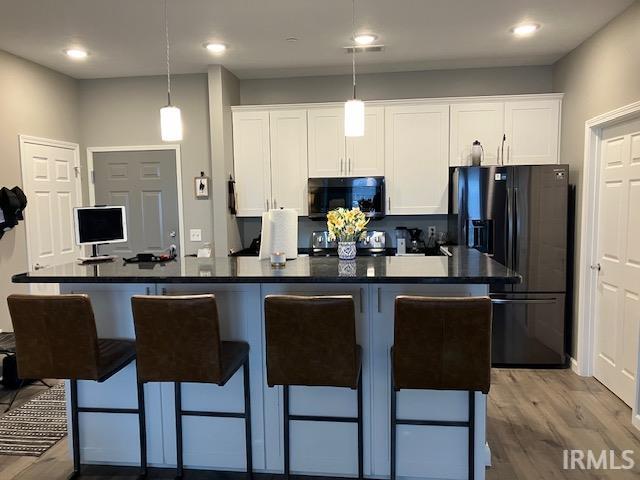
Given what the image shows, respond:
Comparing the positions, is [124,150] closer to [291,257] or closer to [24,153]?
[24,153]

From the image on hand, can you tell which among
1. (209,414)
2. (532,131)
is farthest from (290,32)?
(209,414)

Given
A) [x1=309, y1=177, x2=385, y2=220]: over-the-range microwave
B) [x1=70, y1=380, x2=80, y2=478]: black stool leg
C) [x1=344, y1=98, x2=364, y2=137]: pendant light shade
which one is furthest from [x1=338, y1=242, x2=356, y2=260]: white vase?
[x1=309, y1=177, x2=385, y2=220]: over-the-range microwave

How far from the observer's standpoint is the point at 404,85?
4.65 metres

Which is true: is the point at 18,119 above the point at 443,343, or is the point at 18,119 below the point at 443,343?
above

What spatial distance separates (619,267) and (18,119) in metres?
4.93

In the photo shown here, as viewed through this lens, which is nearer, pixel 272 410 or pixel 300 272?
pixel 300 272

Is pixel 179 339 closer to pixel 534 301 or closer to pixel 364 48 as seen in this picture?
pixel 364 48

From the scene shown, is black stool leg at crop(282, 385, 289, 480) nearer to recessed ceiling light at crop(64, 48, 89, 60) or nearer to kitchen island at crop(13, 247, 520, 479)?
kitchen island at crop(13, 247, 520, 479)

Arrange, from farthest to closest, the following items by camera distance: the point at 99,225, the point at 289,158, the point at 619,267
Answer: the point at 289,158, the point at 619,267, the point at 99,225

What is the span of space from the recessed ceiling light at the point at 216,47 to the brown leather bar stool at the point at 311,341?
2632 mm

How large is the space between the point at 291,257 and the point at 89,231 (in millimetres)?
1223

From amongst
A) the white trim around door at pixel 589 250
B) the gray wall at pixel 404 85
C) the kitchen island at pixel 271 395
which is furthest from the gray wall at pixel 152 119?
→ the white trim around door at pixel 589 250

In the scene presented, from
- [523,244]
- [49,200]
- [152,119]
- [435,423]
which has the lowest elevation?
[435,423]

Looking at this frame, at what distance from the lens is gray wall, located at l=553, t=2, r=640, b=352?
3.07 metres
